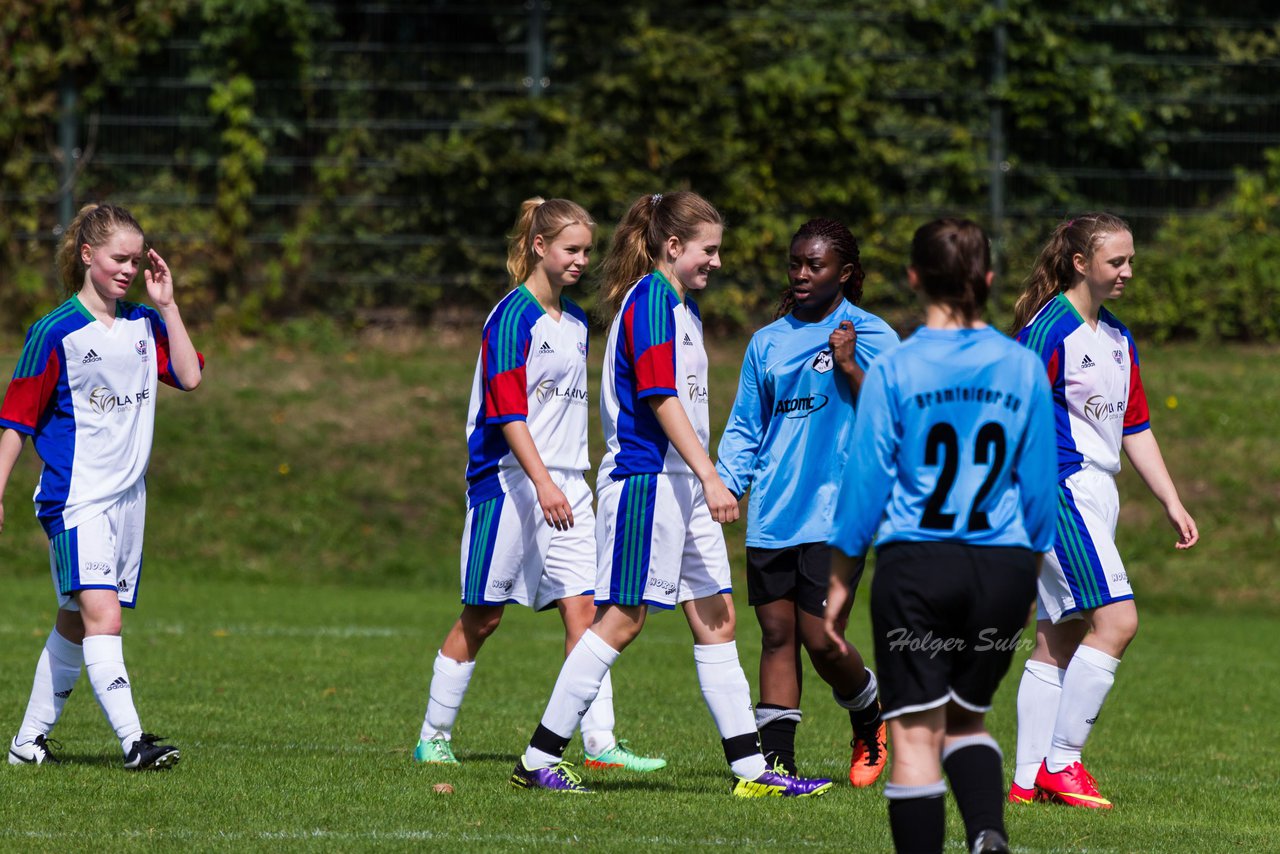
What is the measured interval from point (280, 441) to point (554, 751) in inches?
423

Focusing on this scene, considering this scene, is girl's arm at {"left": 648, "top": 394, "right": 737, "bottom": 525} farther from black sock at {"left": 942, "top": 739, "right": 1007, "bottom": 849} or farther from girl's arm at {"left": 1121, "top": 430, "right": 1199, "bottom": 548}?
girl's arm at {"left": 1121, "top": 430, "right": 1199, "bottom": 548}

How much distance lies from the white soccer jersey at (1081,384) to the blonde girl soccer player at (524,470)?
1.74 m

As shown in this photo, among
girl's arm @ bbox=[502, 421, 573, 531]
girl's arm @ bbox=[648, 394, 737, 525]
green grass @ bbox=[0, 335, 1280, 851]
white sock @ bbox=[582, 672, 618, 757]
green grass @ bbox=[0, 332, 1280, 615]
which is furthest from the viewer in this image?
green grass @ bbox=[0, 332, 1280, 615]

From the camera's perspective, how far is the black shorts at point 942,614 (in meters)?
4.22

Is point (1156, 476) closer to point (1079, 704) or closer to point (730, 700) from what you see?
point (1079, 704)

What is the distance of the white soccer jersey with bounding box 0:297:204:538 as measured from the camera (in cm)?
632

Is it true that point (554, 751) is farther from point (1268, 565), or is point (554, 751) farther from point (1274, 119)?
point (1274, 119)

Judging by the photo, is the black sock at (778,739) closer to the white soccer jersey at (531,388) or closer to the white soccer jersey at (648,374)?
the white soccer jersey at (648,374)

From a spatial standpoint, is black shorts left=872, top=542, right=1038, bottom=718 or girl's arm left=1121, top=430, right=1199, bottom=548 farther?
girl's arm left=1121, top=430, right=1199, bottom=548

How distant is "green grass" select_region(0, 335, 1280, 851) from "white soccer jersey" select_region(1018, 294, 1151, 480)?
50.8 inches

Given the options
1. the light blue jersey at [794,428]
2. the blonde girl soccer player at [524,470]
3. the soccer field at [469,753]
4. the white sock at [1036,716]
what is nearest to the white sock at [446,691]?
the blonde girl soccer player at [524,470]

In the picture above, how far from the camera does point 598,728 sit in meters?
6.93

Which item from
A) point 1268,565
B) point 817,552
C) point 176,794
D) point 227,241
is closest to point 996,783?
point 817,552

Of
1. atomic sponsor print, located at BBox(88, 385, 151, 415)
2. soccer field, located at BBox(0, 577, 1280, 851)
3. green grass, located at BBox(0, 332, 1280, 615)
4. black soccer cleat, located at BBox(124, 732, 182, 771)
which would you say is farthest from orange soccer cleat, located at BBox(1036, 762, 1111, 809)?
green grass, located at BBox(0, 332, 1280, 615)
